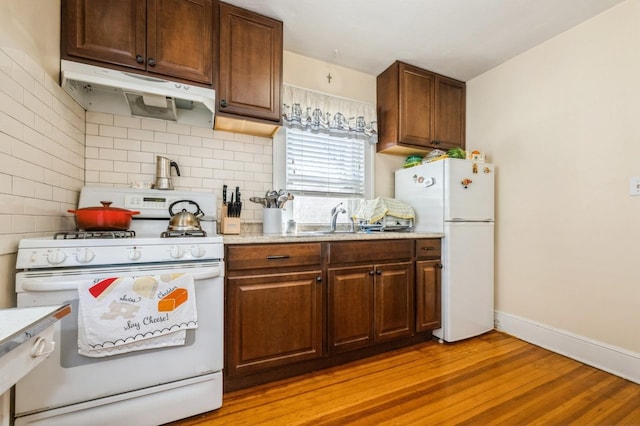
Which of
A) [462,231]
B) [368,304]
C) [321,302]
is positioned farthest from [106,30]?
[462,231]

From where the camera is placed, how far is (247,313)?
1650 millimetres

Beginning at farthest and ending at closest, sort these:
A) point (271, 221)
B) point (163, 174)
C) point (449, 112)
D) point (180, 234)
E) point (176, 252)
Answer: point (449, 112) → point (271, 221) → point (163, 174) → point (180, 234) → point (176, 252)

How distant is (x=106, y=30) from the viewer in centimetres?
162

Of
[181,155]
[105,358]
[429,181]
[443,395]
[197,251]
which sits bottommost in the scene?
[443,395]

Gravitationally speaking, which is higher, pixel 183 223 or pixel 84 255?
pixel 183 223

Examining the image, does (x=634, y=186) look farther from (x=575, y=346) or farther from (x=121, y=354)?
(x=121, y=354)

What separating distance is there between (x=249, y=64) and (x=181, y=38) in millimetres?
437

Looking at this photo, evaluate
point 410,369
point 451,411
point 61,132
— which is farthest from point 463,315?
point 61,132

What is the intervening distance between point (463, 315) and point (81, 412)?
8.23ft

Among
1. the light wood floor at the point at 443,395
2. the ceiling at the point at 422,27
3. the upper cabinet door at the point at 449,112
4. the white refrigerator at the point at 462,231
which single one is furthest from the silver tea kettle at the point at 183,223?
the upper cabinet door at the point at 449,112

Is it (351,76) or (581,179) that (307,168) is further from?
(581,179)

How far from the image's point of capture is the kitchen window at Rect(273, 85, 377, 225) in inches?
96.6

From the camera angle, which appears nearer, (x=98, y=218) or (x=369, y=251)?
(x=98, y=218)

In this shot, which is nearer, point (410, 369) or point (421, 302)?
point (410, 369)
